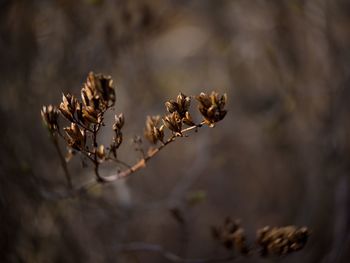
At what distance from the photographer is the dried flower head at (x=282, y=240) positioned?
4.87ft

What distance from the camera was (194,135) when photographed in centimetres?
431

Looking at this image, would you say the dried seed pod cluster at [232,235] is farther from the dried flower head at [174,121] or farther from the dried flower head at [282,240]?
the dried flower head at [174,121]

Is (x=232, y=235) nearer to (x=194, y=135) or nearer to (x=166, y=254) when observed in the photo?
(x=166, y=254)

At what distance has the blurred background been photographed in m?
2.41

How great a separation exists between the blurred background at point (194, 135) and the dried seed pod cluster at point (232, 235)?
0.66 ft

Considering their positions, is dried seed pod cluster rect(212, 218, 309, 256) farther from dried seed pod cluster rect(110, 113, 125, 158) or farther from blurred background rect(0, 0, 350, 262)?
dried seed pod cluster rect(110, 113, 125, 158)

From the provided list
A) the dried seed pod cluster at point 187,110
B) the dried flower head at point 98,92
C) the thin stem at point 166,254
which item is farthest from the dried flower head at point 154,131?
the thin stem at point 166,254

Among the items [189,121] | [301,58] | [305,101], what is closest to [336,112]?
[305,101]

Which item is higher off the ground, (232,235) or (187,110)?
(187,110)

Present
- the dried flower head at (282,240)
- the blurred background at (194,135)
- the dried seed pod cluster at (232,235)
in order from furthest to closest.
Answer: the blurred background at (194,135) < the dried seed pod cluster at (232,235) < the dried flower head at (282,240)

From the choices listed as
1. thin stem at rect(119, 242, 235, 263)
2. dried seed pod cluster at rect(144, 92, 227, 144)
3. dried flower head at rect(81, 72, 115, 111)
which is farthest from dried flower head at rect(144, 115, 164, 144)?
thin stem at rect(119, 242, 235, 263)

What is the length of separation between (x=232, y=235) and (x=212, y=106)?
70 centimetres

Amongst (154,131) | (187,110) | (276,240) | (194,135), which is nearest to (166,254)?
(276,240)

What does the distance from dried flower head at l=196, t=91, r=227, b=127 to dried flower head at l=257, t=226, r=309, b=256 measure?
569 millimetres
